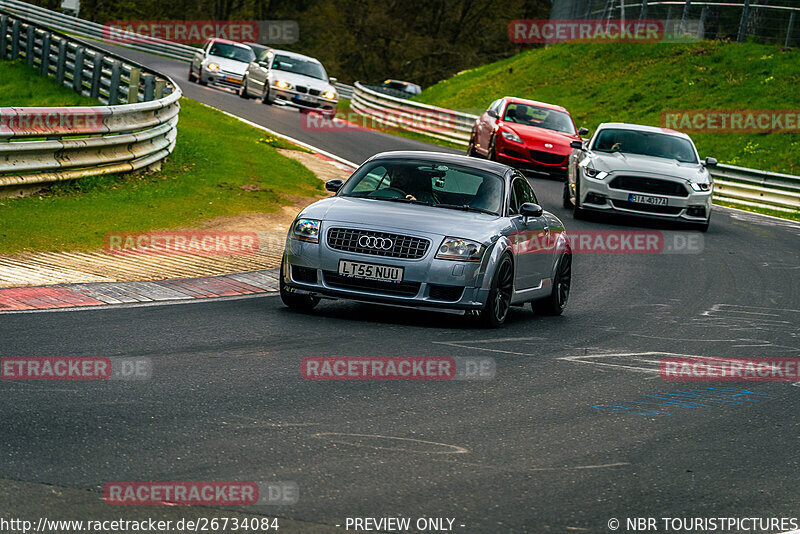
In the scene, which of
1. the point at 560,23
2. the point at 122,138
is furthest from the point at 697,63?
the point at 122,138

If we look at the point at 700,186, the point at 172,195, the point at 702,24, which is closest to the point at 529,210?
the point at 172,195

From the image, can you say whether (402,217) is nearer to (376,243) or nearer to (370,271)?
(376,243)

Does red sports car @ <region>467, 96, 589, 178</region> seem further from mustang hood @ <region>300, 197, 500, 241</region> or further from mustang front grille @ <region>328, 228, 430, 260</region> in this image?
mustang front grille @ <region>328, 228, 430, 260</region>

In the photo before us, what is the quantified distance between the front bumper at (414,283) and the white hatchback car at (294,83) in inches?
1036

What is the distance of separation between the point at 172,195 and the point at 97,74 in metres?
12.9

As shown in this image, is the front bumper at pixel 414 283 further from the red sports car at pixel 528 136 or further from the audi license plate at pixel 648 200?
the red sports car at pixel 528 136

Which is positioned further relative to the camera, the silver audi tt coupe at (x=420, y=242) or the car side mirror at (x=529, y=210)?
the car side mirror at (x=529, y=210)

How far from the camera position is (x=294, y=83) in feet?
119

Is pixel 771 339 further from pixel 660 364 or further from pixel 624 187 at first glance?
pixel 624 187

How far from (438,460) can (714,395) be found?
2.97 meters

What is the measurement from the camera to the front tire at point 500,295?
33.7 ft

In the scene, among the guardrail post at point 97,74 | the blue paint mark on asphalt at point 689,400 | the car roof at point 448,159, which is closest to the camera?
the blue paint mark on asphalt at point 689,400

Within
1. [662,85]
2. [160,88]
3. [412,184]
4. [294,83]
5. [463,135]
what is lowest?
[463,135]

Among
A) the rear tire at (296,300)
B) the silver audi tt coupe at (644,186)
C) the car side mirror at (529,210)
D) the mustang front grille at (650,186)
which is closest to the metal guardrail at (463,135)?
the silver audi tt coupe at (644,186)
